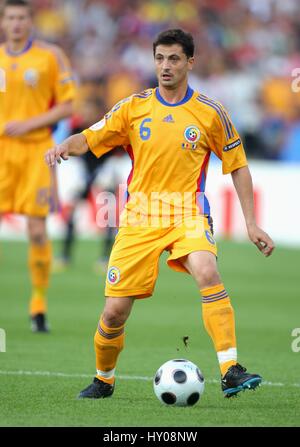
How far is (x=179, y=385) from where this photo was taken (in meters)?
5.94

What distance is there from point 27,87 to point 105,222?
4426mm

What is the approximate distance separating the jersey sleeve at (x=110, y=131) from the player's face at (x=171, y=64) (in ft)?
0.98

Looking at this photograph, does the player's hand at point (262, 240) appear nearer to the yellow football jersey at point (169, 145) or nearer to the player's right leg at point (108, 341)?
the yellow football jersey at point (169, 145)

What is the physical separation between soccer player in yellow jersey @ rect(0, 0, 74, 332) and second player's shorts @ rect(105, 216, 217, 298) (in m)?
3.25

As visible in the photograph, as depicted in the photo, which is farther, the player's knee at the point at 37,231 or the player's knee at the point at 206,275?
the player's knee at the point at 37,231

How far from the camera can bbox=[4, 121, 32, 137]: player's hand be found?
9.31 m

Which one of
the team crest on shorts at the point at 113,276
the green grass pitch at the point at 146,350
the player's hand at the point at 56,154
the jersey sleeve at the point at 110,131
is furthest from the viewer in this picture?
the jersey sleeve at the point at 110,131

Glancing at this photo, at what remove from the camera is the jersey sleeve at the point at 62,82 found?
9.52 m

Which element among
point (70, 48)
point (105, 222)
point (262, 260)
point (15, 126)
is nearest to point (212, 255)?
point (15, 126)

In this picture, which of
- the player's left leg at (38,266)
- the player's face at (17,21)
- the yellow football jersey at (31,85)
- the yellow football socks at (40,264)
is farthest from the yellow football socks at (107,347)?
the player's face at (17,21)

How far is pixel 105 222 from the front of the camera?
13.8m

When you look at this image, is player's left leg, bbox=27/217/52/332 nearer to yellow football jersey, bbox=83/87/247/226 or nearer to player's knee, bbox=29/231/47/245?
player's knee, bbox=29/231/47/245

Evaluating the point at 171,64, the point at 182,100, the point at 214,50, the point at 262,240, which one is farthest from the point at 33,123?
the point at 214,50

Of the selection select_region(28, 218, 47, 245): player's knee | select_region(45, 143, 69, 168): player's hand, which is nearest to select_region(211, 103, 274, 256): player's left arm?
select_region(45, 143, 69, 168): player's hand
